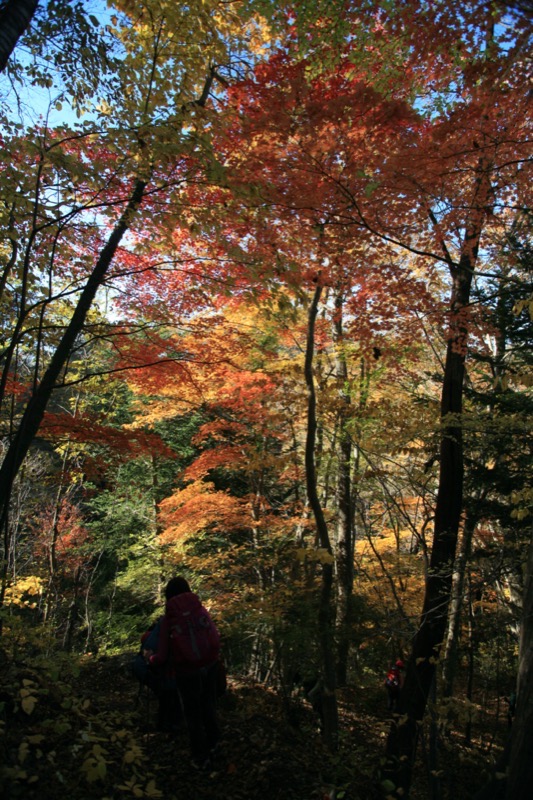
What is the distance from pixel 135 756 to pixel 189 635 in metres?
0.83

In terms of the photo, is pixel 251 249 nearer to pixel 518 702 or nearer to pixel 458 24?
pixel 458 24

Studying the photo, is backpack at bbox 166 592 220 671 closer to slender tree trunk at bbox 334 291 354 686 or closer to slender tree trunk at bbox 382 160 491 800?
slender tree trunk at bbox 382 160 491 800

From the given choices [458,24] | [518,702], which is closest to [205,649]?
[518,702]

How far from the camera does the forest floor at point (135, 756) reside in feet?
8.58

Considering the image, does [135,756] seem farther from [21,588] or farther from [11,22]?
[21,588]

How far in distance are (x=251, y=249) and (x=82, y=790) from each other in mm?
5181

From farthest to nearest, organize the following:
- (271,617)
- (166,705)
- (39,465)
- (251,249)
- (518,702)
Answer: (39,465) < (271,617) < (251,249) < (166,705) < (518,702)

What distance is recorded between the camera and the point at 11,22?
9.47ft

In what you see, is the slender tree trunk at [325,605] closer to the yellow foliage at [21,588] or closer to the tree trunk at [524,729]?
the tree trunk at [524,729]

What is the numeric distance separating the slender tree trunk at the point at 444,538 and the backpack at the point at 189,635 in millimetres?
2778

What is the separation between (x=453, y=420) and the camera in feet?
18.8

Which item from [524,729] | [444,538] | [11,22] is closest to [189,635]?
[524,729]

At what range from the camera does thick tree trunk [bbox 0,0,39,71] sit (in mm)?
2852

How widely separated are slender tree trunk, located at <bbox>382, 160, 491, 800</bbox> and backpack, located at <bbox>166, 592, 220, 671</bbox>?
2778 millimetres
